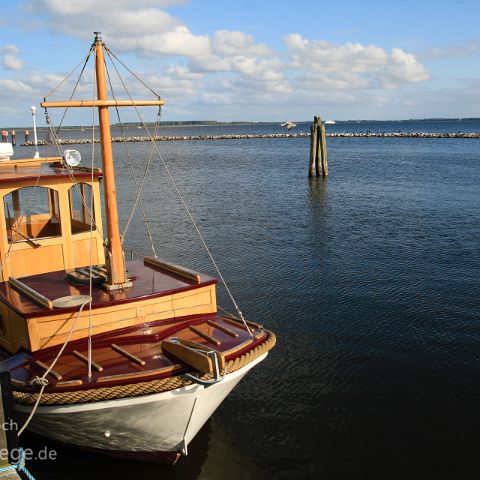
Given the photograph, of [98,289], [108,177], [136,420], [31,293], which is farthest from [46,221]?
[136,420]

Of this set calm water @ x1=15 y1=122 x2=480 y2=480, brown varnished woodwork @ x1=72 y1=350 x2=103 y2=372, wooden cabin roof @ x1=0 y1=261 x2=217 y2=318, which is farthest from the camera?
calm water @ x1=15 y1=122 x2=480 y2=480

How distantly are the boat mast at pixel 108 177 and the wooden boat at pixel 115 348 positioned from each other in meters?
0.02

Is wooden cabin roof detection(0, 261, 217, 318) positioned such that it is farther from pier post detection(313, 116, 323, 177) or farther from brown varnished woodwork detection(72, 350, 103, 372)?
pier post detection(313, 116, 323, 177)

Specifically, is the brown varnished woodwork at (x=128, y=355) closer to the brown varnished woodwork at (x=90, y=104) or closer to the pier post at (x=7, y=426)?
the pier post at (x=7, y=426)

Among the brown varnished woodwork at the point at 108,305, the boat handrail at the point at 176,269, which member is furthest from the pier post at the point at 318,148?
the brown varnished woodwork at the point at 108,305

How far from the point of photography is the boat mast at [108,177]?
9180 mm

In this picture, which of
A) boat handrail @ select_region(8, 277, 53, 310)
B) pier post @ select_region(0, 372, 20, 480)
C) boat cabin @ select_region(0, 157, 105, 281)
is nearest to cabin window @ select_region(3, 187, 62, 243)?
boat cabin @ select_region(0, 157, 105, 281)

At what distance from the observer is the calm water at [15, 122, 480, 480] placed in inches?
370

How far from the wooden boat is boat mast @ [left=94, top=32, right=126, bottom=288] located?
0.06 ft

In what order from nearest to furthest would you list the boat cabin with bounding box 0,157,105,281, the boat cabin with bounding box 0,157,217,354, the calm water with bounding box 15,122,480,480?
the boat cabin with bounding box 0,157,217,354 < the calm water with bounding box 15,122,480,480 < the boat cabin with bounding box 0,157,105,281

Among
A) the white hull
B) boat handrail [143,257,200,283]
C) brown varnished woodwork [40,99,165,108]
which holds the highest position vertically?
brown varnished woodwork [40,99,165,108]

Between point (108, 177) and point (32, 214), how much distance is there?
3.90m

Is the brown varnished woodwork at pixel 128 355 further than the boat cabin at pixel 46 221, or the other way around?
the boat cabin at pixel 46 221

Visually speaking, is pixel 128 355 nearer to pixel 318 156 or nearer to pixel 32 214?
pixel 32 214
